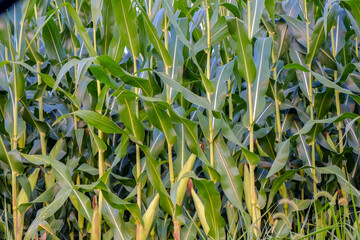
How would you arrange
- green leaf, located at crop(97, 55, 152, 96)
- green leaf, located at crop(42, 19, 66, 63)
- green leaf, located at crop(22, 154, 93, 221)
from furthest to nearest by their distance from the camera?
green leaf, located at crop(42, 19, 66, 63) → green leaf, located at crop(22, 154, 93, 221) → green leaf, located at crop(97, 55, 152, 96)

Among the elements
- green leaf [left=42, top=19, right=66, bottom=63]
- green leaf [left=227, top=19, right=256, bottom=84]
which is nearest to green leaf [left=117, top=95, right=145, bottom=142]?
green leaf [left=227, top=19, right=256, bottom=84]

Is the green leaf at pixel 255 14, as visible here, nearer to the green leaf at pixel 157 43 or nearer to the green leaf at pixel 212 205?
the green leaf at pixel 157 43

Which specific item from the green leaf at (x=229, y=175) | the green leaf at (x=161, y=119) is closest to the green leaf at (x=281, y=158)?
the green leaf at (x=229, y=175)

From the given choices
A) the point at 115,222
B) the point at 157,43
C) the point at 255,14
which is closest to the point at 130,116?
the point at 157,43

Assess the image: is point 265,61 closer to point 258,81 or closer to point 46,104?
point 258,81

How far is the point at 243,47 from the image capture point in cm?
208

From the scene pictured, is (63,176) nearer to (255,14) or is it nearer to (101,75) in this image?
(101,75)

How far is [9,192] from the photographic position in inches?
97.5

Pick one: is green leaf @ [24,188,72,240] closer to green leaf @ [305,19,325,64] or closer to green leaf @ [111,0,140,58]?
green leaf @ [111,0,140,58]

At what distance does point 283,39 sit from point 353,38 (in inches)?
30.7

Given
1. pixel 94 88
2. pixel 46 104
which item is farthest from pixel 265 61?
pixel 46 104

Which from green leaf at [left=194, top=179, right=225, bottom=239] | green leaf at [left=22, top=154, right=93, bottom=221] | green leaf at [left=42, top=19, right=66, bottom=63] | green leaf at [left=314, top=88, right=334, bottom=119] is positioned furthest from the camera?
green leaf at [left=42, top=19, right=66, bottom=63]

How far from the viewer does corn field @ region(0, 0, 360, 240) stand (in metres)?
2.07

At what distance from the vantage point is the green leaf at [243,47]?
2.05 metres
